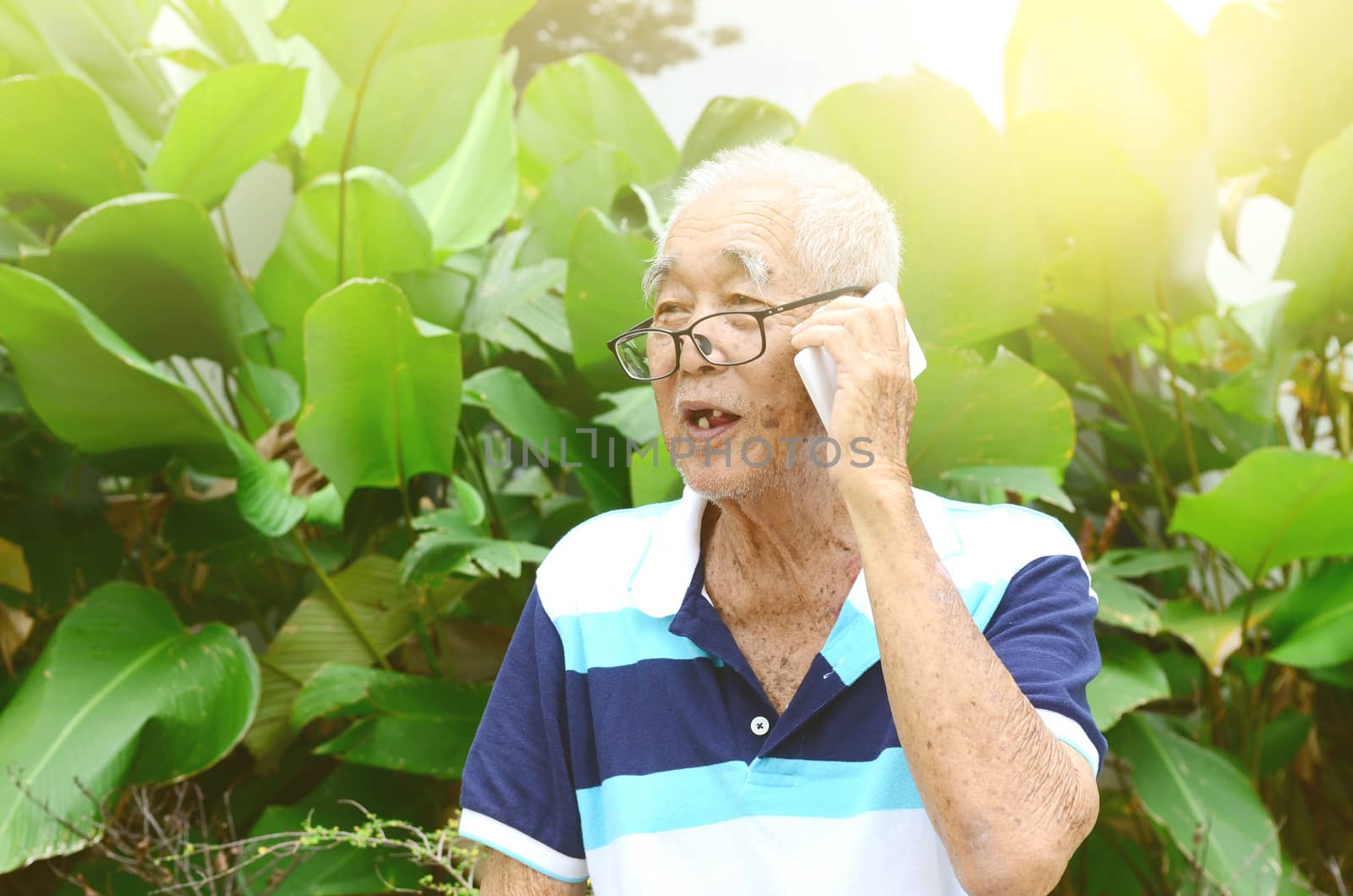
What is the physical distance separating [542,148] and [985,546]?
1556 mm

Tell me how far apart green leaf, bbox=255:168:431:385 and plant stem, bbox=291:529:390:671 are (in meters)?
0.37

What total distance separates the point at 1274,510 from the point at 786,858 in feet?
3.40

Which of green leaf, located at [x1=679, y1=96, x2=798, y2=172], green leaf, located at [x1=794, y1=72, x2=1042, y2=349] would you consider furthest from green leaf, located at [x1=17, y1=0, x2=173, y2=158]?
green leaf, located at [x1=794, y1=72, x2=1042, y2=349]

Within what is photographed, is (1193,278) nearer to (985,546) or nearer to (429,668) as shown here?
(985,546)

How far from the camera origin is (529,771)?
1.04m

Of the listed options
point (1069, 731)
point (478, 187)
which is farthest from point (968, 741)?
point (478, 187)

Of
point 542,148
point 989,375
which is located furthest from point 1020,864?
point 542,148

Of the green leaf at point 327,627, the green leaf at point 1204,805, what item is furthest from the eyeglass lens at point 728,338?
the green leaf at point 1204,805

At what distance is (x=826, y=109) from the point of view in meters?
1.58

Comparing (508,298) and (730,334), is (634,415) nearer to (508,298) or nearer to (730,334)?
(508,298)

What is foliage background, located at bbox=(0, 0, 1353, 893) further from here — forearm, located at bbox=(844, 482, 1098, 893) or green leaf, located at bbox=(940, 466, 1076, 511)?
forearm, located at bbox=(844, 482, 1098, 893)

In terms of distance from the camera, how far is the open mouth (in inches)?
39.4

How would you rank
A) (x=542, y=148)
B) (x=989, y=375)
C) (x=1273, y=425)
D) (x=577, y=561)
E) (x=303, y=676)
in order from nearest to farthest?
(x=577, y=561)
(x=989, y=375)
(x=303, y=676)
(x=1273, y=425)
(x=542, y=148)

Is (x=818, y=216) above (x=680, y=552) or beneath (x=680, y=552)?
above
